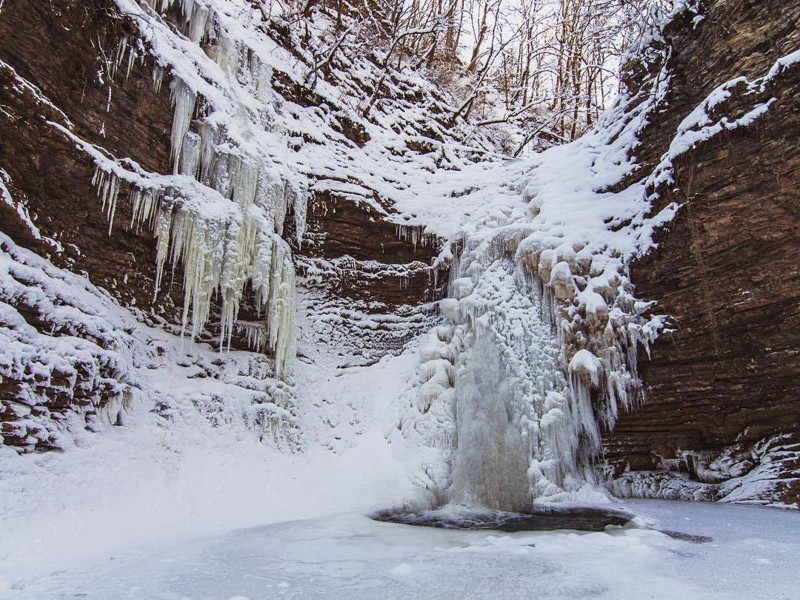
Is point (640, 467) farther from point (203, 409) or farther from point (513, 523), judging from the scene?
point (203, 409)

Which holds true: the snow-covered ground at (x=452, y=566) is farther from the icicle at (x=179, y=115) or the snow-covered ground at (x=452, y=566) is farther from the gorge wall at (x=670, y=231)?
the icicle at (x=179, y=115)

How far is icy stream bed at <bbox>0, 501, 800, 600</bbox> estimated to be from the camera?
280 cm

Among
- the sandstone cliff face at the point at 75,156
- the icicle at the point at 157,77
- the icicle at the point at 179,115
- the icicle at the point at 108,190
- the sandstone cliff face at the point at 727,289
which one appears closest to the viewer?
the sandstone cliff face at the point at 75,156

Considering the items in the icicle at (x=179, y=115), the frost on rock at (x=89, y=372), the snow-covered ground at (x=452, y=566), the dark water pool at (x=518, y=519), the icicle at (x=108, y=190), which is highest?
the icicle at (x=179, y=115)

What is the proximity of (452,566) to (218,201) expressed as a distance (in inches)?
226

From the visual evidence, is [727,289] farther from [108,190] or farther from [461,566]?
[108,190]

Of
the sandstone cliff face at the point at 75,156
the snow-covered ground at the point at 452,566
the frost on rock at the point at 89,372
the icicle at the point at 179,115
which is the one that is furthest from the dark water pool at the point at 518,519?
the icicle at the point at 179,115

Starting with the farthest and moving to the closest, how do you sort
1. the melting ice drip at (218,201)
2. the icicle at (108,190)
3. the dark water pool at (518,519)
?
the melting ice drip at (218,201) < the icicle at (108,190) < the dark water pool at (518,519)

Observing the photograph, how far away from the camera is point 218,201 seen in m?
7.04

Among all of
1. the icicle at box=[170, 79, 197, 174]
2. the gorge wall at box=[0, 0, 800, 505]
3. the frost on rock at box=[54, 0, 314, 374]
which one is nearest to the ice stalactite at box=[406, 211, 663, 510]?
the gorge wall at box=[0, 0, 800, 505]

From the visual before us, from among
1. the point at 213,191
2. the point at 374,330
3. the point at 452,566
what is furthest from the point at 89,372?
the point at 374,330

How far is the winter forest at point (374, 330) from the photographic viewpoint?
4074mm

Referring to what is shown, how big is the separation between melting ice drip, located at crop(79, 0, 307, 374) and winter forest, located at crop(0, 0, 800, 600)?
5cm

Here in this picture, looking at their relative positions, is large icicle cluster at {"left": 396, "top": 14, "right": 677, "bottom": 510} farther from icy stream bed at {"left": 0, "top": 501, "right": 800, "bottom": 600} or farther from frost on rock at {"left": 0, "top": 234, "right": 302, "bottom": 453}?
frost on rock at {"left": 0, "top": 234, "right": 302, "bottom": 453}
